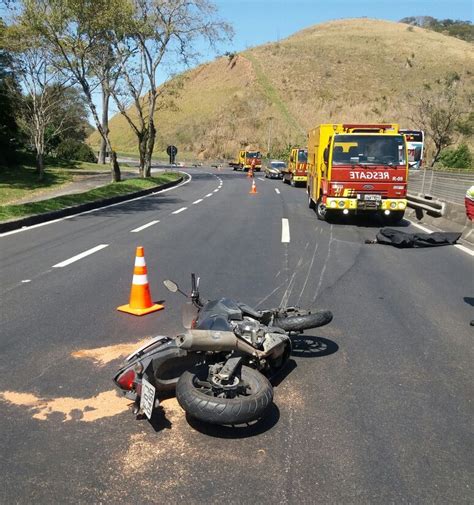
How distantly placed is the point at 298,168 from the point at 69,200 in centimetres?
1766

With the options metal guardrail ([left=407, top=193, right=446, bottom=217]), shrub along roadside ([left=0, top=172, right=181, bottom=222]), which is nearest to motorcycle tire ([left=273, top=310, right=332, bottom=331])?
shrub along roadside ([left=0, top=172, right=181, bottom=222])

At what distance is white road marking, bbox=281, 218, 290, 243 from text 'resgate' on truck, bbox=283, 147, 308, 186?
1767 cm

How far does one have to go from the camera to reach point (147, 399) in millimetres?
3410

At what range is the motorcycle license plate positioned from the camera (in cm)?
337

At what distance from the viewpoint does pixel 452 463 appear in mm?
3141

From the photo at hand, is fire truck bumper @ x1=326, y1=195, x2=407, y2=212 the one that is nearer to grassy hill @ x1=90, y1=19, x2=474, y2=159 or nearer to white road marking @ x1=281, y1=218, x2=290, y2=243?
white road marking @ x1=281, y1=218, x2=290, y2=243

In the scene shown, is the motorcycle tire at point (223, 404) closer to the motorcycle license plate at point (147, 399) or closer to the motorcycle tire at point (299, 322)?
the motorcycle license plate at point (147, 399)

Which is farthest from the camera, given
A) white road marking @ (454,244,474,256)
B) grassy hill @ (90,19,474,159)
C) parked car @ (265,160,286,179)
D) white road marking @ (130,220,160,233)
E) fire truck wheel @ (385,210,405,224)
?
grassy hill @ (90,19,474,159)

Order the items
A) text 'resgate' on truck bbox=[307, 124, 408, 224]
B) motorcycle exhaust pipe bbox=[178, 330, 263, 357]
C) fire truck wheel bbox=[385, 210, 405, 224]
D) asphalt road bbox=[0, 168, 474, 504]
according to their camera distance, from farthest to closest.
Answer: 1. fire truck wheel bbox=[385, 210, 405, 224]
2. text 'resgate' on truck bbox=[307, 124, 408, 224]
3. motorcycle exhaust pipe bbox=[178, 330, 263, 357]
4. asphalt road bbox=[0, 168, 474, 504]

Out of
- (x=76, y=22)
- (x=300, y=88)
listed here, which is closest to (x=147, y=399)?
(x=76, y=22)

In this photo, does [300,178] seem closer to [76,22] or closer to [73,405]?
[76,22]

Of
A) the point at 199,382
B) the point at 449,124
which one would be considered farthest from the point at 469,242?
the point at 449,124

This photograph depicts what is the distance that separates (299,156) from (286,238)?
2234 cm

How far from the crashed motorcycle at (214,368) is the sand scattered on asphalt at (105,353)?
2.68 feet
